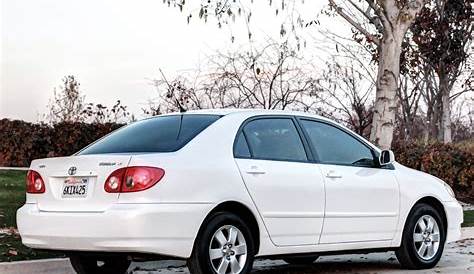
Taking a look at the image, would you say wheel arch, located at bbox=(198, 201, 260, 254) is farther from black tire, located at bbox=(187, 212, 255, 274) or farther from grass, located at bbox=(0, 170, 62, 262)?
grass, located at bbox=(0, 170, 62, 262)

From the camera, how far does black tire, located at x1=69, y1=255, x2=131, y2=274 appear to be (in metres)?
7.97

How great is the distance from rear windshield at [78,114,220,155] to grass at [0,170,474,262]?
5.67ft

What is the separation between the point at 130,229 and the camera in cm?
665

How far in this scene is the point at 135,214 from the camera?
6.64 meters

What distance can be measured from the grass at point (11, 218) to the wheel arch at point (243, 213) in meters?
2.47

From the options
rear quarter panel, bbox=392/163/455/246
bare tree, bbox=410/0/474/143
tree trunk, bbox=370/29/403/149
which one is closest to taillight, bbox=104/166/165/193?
rear quarter panel, bbox=392/163/455/246

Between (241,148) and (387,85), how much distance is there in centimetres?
824

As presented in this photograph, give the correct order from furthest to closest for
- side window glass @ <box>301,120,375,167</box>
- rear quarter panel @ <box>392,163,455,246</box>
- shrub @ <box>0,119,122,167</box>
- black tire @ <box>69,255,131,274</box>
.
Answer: shrub @ <box>0,119,122,167</box>, rear quarter panel @ <box>392,163,455,246</box>, side window glass @ <box>301,120,375,167</box>, black tire @ <box>69,255,131,274</box>

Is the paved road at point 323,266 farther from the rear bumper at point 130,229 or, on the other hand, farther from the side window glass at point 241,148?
the side window glass at point 241,148

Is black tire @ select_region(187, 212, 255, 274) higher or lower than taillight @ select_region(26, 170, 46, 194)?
lower

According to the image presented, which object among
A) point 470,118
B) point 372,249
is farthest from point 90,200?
point 470,118

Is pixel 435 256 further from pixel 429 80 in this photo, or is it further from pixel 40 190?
pixel 429 80

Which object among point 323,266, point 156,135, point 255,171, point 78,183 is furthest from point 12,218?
point 255,171

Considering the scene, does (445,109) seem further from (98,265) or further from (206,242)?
(206,242)
